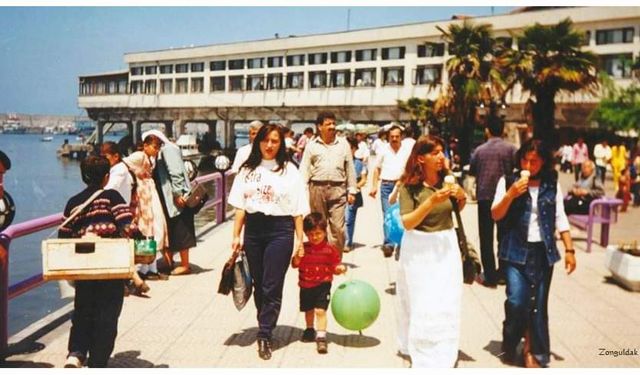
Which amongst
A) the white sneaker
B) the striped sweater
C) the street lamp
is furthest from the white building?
the white sneaker

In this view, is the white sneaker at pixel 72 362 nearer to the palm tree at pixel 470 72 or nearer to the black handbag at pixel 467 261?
the black handbag at pixel 467 261

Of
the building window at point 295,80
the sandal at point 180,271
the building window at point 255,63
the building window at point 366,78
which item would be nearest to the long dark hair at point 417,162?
the sandal at point 180,271

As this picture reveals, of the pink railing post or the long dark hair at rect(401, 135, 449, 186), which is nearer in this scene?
the long dark hair at rect(401, 135, 449, 186)

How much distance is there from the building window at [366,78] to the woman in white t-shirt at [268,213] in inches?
1781

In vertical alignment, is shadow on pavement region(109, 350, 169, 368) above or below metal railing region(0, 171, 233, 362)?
below


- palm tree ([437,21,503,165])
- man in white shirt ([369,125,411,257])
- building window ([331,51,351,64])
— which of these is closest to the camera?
man in white shirt ([369,125,411,257])

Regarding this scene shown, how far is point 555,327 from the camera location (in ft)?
19.2

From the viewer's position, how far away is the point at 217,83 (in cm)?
5878

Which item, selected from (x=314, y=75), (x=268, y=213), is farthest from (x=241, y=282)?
(x=314, y=75)

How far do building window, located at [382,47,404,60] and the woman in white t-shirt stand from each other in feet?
149

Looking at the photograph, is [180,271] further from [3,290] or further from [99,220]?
[99,220]

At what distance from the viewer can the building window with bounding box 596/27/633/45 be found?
37.6 meters

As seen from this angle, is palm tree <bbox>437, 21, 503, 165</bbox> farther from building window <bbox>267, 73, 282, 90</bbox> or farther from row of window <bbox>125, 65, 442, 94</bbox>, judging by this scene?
building window <bbox>267, 73, 282, 90</bbox>

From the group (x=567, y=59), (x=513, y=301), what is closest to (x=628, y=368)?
(x=513, y=301)
